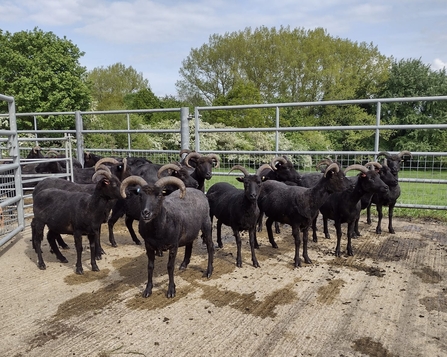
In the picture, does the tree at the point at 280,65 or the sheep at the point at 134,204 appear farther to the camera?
the tree at the point at 280,65

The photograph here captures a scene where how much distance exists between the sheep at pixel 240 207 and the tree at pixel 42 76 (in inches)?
787

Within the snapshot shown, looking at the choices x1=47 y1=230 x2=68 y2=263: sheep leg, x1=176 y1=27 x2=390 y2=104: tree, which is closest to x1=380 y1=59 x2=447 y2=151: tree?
x1=176 y1=27 x2=390 y2=104: tree

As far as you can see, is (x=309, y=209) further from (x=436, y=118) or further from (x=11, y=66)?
(x=11, y=66)

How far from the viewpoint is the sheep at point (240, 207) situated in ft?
20.6

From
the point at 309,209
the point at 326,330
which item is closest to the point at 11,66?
the point at 309,209

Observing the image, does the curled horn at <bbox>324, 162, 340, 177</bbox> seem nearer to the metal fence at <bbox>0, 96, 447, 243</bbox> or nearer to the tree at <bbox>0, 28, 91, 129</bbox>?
the metal fence at <bbox>0, 96, 447, 243</bbox>

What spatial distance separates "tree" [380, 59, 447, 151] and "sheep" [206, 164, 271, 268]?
16.6 m

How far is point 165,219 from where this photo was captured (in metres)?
5.18

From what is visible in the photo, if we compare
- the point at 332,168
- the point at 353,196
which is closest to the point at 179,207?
the point at 332,168

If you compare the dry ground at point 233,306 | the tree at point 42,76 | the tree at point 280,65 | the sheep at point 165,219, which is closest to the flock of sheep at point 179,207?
the sheep at point 165,219

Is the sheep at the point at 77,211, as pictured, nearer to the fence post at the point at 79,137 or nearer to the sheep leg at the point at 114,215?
the sheep leg at the point at 114,215

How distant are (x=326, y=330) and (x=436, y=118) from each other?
26487 mm

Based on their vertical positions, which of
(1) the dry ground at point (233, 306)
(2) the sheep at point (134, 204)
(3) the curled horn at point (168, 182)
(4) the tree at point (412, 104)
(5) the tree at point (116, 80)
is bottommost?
(1) the dry ground at point (233, 306)

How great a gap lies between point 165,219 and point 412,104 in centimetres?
2702
